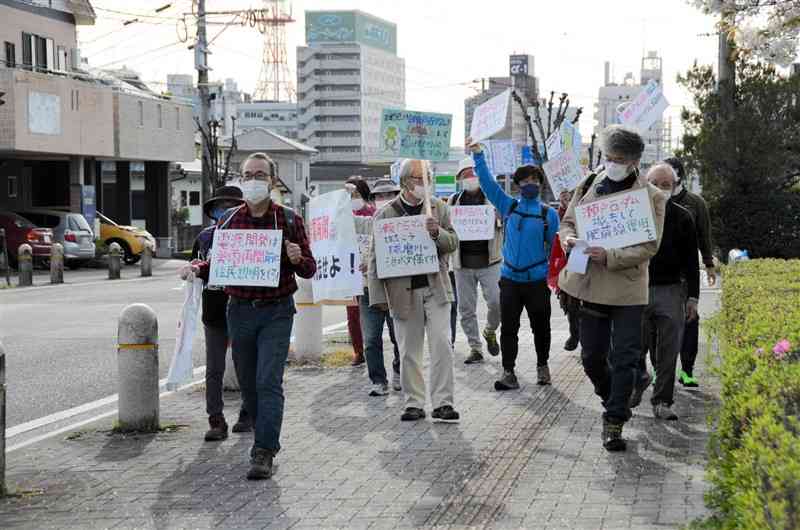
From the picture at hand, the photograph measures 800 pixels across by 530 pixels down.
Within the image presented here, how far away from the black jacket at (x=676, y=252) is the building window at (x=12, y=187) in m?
40.3

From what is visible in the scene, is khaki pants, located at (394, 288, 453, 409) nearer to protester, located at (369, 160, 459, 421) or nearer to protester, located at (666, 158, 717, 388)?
protester, located at (369, 160, 459, 421)

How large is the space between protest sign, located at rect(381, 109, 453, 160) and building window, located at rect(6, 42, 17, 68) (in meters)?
16.7

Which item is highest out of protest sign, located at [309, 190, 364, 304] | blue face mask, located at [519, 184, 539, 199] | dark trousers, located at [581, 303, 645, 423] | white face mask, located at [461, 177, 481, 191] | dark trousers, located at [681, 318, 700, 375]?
white face mask, located at [461, 177, 481, 191]

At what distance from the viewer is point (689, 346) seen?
10.7 meters

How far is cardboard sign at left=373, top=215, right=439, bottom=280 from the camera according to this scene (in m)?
9.20

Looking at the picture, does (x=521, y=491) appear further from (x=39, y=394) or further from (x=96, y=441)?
(x=39, y=394)

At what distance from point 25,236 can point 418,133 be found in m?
15.7

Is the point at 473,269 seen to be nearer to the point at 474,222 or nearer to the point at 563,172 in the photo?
the point at 474,222

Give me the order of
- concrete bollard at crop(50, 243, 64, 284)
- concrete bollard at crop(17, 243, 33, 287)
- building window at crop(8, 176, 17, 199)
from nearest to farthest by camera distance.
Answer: concrete bollard at crop(17, 243, 33, 287) → concrete bollard at crop(50, 243, 64, 284) → building window at crop(8, 176, 17, 199)

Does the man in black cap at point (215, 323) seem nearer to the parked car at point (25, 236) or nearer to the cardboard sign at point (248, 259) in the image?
the cardboard sign at point (248, 259)

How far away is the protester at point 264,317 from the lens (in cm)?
756

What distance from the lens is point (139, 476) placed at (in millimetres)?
7648

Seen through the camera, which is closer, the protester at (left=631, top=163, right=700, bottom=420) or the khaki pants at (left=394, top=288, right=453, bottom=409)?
the protester at (left=631, top=163, right=700, bottom=420)

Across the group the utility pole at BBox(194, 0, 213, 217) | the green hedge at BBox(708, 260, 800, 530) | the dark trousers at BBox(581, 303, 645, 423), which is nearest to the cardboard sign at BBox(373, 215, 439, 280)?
the dark trousers at BBox(581, 303, 645, 423)
